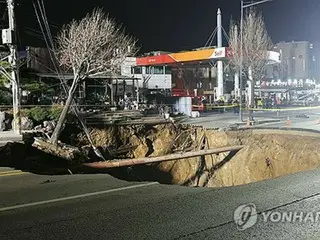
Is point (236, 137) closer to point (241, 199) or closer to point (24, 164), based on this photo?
point (24, 164)

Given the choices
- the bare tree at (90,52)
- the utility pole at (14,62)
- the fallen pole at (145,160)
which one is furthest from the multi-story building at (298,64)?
the utility pole at (14,62)

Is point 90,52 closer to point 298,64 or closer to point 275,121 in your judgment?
point 275,121

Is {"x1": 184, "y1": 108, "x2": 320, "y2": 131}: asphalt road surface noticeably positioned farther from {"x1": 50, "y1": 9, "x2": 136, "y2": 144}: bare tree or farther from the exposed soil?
{"x1": 50, "y1": 9, "x2": 136, "y2": 144}: bare tree

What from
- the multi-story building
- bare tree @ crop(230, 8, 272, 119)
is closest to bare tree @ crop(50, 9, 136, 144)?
bare tree @ crop(230, 8, 272, 119)

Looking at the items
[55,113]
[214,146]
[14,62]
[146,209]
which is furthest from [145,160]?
[146,209]

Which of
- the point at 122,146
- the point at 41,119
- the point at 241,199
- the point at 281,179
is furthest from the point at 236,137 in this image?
the point at 241,199

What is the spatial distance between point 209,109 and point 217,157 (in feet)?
62.2

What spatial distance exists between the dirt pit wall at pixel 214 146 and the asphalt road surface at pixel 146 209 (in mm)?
9724

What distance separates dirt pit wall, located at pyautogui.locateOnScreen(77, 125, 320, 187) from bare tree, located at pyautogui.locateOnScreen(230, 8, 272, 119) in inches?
216

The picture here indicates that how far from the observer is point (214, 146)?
2352 centimetres

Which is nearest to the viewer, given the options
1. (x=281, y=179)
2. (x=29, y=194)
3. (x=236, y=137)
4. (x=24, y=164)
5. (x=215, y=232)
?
(x=215, y=232)

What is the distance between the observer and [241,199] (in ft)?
24.3

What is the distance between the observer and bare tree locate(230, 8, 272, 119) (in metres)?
29.7

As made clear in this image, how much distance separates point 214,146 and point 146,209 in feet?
56.3
